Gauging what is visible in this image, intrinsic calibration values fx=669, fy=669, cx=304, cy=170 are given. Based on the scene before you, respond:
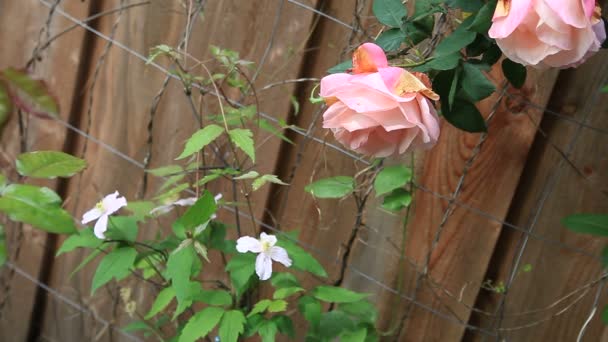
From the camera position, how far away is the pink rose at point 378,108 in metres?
0.80

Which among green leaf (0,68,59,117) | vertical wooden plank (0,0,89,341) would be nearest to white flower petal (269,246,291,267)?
green leaf (0,68,59,117)

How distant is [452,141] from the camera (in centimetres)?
129

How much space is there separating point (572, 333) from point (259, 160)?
724mm

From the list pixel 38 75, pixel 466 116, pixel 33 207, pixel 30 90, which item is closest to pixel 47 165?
pixel 33 207

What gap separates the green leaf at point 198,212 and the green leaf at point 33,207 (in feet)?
1.16

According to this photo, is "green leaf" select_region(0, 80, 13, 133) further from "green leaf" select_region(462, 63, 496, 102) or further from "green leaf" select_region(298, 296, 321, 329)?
"green leaf" select_region(298, 296, 321, 329)

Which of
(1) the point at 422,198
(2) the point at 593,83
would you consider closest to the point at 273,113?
(1) the point at 422,198

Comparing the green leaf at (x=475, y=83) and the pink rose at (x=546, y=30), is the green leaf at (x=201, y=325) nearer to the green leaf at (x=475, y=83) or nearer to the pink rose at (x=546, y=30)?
the green leaf at (x=475, y=83)

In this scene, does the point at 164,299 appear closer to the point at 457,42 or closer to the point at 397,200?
the point at 397,200

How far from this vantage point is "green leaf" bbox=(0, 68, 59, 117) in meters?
0.47

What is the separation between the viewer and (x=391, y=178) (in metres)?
1.26

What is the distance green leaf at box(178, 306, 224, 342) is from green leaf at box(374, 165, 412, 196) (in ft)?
1.19

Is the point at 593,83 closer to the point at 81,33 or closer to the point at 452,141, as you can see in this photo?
the point at 452,141

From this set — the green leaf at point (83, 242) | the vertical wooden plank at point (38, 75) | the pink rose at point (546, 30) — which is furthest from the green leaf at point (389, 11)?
the vertical wooden plank at point (38, 75)
